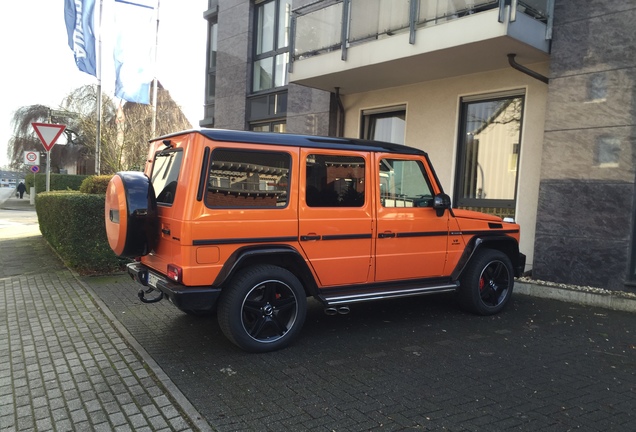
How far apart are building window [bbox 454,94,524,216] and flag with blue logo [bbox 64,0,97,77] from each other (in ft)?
36.6

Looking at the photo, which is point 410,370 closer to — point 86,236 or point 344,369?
point 344,369

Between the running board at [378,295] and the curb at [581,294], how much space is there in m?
2.24

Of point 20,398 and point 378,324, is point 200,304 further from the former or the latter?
point 378,324

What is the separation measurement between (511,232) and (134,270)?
4.51 meters

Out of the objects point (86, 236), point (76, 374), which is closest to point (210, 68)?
point (86, 236)

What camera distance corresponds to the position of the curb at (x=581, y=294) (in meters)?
6.13

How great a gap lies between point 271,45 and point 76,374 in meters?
11.8

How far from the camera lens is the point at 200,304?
3938mm

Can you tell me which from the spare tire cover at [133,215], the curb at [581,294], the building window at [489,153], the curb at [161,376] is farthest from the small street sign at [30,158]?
the curb at [581,294]

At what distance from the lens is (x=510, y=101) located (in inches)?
326

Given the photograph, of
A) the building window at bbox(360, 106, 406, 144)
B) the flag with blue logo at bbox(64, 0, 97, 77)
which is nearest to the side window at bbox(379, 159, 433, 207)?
the building window at bbox(360, 106, 406, 144)

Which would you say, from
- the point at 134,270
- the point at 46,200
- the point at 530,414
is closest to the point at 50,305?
the point at 134,270

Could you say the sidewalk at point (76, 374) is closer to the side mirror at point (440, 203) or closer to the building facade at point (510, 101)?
the side mirror at point (440, 203)

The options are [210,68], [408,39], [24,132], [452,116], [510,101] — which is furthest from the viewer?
[24,132]
